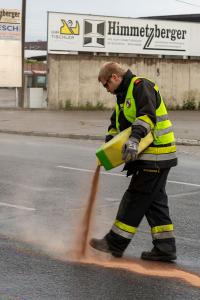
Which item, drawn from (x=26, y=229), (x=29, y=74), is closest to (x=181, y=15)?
(x=29, y=74)

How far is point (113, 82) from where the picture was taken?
5.43 meters

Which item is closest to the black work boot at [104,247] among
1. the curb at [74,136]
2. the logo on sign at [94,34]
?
the curb at [74,136]

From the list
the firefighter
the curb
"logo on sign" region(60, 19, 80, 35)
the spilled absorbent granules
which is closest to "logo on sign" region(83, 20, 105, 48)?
"logo on sign" region(60, 19, 80, 35)

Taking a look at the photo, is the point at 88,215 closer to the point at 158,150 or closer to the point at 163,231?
the point at 163,231

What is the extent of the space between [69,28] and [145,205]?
69.2ft

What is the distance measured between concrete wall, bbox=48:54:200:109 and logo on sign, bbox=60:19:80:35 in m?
0.94

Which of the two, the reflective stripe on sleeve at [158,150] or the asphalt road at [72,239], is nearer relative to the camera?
the asphalt road at [72,239]

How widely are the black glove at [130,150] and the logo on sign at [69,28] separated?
21.1 m

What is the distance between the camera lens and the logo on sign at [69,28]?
2569cm

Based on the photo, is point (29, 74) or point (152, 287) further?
point (29, 74)

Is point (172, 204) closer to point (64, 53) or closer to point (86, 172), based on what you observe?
point (86, 172)

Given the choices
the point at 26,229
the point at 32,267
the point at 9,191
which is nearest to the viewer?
the point at 32,267

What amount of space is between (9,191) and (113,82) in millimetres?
3889

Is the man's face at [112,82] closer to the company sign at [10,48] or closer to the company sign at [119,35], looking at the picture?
the company sign at [119,35]
